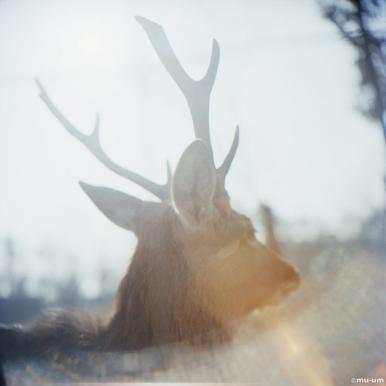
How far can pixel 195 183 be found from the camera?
246cm

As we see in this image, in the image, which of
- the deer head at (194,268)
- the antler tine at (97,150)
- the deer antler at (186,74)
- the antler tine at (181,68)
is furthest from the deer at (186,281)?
the antler tine at (181,68)

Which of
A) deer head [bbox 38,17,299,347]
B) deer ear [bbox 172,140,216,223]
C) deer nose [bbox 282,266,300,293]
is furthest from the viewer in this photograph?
deer nose [bbox 282,266,300,293]

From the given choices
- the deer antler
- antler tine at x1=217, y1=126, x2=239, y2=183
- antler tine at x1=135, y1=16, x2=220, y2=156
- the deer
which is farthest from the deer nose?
antler tine at x1=135, y1=16, x2=220, y2=156

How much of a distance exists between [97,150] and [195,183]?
114cm

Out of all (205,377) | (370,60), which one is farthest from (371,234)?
(205,377)

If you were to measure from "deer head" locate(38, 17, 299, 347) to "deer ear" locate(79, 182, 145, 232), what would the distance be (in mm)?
126

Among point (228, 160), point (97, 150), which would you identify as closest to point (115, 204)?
point (97, 150)

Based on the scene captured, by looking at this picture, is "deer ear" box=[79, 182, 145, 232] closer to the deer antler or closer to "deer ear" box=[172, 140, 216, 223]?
"deer ear" box=[172, 140, 216, 223]

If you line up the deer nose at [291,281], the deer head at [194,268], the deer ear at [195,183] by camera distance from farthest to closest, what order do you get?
the deer nose at [291,281] < the deer head at [194,268] < the deer ear at [195,183]

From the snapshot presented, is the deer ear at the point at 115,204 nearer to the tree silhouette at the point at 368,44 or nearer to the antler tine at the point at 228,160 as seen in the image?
the antler tine at the point at 228,160

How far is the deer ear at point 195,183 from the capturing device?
2268mm

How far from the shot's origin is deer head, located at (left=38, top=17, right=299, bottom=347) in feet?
7.80

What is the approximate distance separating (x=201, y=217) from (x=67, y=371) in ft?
3.40

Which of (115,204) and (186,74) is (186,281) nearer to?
(115,204)
